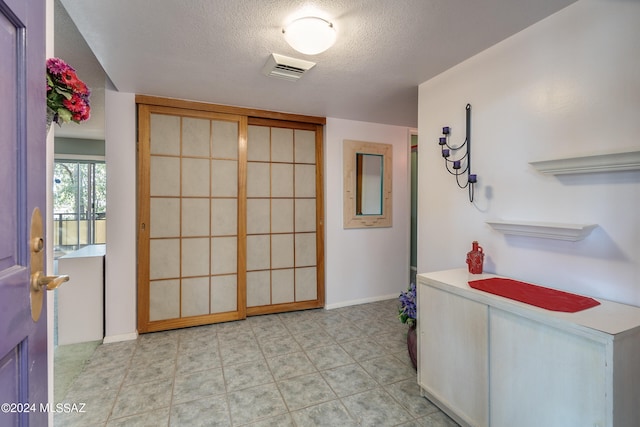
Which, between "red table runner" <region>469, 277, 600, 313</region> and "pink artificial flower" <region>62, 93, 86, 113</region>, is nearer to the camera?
"pink artificial flower" <region>62, 93, 86, 113</region>

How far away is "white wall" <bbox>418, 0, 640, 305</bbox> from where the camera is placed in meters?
1.30

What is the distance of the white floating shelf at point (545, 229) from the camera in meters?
1.38

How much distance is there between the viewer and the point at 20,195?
0.71 m

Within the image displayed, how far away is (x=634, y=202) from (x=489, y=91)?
3.28 ft

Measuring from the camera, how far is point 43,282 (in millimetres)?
777

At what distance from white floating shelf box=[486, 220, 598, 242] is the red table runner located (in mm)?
274

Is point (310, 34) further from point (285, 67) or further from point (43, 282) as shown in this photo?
point (43, 282)

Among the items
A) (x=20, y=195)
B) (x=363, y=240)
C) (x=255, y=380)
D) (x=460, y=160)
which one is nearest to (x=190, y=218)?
(x=255, y=380)

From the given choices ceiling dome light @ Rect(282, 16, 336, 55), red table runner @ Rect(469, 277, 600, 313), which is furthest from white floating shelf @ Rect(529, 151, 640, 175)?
ceiling dome light @ Rect(282, 16, 336, 55)

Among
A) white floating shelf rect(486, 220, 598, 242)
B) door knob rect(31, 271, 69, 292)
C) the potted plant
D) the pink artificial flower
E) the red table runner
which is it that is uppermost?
the pink artificial flower

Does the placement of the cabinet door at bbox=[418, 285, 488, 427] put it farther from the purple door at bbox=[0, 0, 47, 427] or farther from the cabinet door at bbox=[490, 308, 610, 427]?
the purple door at bbox=[0, 0, 47, 427]

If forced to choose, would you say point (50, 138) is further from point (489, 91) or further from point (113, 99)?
point (489, 91)

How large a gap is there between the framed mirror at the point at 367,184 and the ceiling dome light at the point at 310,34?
1.87m

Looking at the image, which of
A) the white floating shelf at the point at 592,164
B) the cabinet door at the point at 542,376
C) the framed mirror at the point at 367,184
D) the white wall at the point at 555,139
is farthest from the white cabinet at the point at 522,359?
the framed mirror at the point at 367,184
